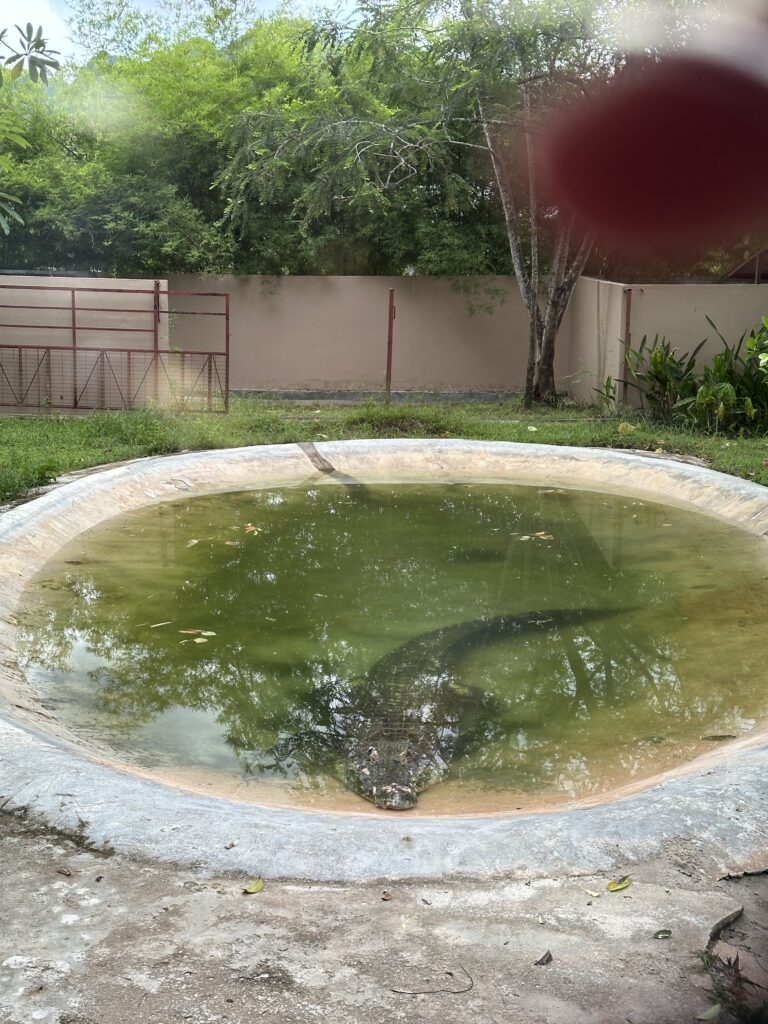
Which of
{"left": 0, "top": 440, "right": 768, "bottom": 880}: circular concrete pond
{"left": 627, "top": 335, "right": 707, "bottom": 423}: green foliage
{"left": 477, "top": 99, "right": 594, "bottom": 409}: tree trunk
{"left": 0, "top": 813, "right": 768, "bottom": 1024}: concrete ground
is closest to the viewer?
A: {"left": 0, "top": 813, "right": 768, "bottom": 1024}: concrete ground

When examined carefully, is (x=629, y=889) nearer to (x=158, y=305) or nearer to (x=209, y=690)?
(x=209, y=690)

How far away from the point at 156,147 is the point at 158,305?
14.1 ft

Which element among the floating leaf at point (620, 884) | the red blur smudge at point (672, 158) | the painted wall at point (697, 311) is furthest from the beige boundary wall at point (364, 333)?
the red blur smudge at point (672, 158)

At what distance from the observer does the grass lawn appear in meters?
9.09

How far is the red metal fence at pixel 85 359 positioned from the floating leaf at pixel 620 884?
9.62 m

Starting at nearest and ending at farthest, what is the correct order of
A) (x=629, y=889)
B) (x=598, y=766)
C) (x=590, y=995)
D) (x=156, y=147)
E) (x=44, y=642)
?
(x=590, y=995), (x=629, y=889), (x=598, y=766), (x=44, y=642), (x=156, y=147)

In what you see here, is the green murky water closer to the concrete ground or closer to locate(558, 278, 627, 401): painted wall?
the concrete ground

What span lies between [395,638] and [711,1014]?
4159 millimetres

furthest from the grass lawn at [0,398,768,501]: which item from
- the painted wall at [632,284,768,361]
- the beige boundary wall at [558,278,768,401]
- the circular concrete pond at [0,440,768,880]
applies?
the circular concrete pond at [0,440,768,880]

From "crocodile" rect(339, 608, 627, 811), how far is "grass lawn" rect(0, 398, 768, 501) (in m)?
3.88

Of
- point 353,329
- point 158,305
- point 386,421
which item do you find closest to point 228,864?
point 386,421

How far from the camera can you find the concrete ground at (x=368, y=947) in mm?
1896

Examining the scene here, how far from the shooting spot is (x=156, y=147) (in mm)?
14797

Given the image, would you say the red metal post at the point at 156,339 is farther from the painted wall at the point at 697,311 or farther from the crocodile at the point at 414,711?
the crocodile at the point at 414,711
